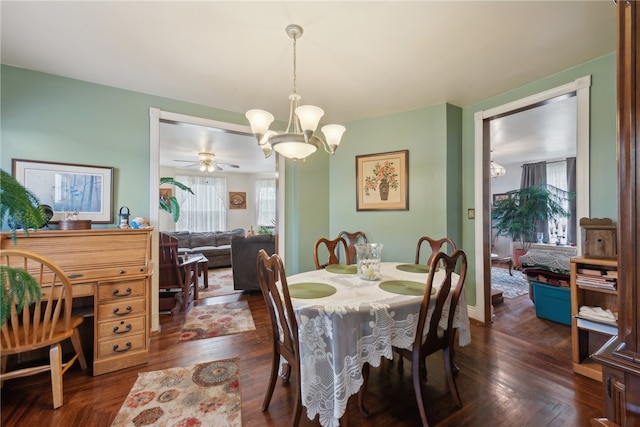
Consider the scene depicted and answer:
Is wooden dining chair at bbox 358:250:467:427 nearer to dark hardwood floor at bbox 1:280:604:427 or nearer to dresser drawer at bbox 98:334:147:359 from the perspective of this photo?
dark hardwood floor at bbox 1:280:604:427

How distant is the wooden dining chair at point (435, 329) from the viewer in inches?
58.1

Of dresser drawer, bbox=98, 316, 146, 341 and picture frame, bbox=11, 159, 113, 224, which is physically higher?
picture frame, bbox=11, 159, 113, 224

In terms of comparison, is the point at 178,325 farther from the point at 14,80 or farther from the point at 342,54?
the point at 342,54

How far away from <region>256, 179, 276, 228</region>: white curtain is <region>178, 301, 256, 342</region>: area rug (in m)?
4.82

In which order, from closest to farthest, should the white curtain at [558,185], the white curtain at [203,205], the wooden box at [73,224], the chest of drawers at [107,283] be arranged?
the chest of drawers at [107,283] < the wooden box at [73,224] < the white curtain at [558,185] < the white curtain at [203,205]

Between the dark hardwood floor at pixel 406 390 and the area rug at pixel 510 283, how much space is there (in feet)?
5.28

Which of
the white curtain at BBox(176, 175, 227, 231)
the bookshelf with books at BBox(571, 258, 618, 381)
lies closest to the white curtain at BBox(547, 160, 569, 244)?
the bookshelf with books at BBox(571, 258, 618, 381)

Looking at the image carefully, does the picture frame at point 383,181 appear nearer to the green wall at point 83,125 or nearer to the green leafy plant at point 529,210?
the green wall at point 83,125

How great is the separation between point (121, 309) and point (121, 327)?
0.47 feet

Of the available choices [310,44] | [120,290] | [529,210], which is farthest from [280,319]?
[529,210]

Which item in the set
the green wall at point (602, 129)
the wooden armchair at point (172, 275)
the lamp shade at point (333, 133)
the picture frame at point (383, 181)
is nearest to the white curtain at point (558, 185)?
the green wall at point (602, 129)

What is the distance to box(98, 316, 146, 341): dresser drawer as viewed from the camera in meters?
2.04

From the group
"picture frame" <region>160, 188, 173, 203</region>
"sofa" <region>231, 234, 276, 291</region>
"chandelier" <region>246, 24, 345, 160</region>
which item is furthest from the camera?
"picture frame" <region>160, 188, 173, 203</region>

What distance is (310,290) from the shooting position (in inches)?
67.0
